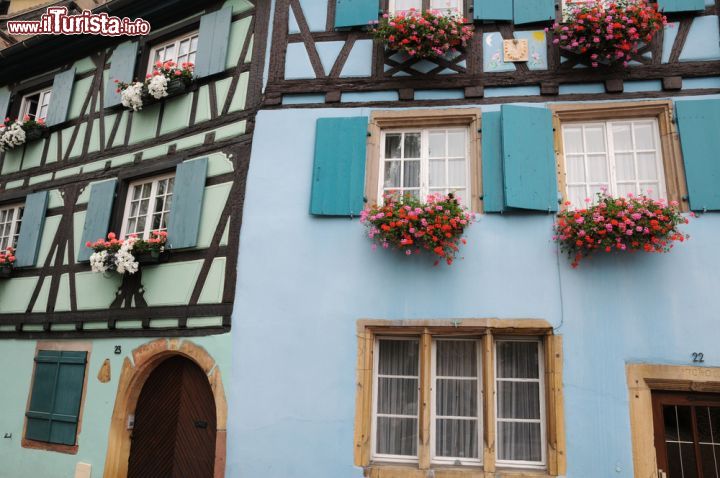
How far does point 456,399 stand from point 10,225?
25.0 feet

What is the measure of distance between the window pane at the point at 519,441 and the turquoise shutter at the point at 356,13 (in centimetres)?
466

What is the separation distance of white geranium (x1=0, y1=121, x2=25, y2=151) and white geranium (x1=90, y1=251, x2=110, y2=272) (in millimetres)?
3472

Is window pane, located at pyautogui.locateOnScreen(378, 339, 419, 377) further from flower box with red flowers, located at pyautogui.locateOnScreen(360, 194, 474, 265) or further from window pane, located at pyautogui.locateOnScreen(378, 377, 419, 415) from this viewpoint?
flower box with red flowers, located at pyautogui.locateOnScreen(360, 194, 474, 265)

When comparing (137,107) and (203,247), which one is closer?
(203,247)

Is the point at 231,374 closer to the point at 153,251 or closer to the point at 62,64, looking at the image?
the point at 153,251

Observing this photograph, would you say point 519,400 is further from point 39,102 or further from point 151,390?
point 39,102

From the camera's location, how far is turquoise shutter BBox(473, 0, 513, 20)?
6273mm

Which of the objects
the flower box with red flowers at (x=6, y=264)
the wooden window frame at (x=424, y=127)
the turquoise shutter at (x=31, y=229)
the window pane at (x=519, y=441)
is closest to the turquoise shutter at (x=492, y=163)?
the wooden window frame at (x=424, y=127)

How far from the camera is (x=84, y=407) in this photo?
690 cm

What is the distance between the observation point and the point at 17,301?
807 centimetres

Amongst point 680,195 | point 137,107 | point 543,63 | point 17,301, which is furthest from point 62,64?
point 680,195

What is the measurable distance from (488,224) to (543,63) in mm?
1930

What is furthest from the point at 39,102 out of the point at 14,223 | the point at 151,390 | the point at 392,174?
the point at 392,174

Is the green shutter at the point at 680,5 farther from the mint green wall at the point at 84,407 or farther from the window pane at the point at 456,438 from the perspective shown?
the mint green wall at the point at 84,407
